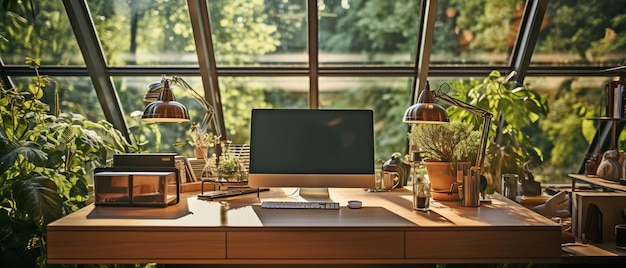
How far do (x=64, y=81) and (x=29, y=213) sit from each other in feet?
6.64

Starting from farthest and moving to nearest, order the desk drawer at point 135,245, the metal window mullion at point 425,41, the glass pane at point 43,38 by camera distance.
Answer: the glass pane at point 43,38
the metal window mullion at point 425,41
the desk drawer at point 135,245

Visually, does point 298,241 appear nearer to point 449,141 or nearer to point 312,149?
point 312,149

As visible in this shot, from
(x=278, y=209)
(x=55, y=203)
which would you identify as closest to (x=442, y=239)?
(x=278, y=209)

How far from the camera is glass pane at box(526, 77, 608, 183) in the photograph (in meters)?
4.58

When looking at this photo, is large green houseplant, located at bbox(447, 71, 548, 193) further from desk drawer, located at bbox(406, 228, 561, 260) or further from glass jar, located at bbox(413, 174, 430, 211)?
desk drawer, located at bbox(406, 228, 561, 260)

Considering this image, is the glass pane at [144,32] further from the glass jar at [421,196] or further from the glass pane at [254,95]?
the glass jar at [421,196]

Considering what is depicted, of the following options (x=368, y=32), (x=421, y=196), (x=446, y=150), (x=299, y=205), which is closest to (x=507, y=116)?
(x=368, y=32)

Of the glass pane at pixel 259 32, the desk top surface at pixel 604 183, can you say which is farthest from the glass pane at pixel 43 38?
the desk top surface at pixel 604 183

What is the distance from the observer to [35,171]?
321 centimetres

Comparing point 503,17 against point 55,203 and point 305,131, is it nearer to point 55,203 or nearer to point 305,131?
point 305,131

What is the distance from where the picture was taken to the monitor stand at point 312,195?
2877 millimetres

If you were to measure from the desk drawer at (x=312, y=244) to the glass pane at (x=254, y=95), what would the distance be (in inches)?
97.6

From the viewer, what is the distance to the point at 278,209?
8.61 ft

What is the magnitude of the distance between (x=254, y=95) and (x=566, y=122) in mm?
2595
